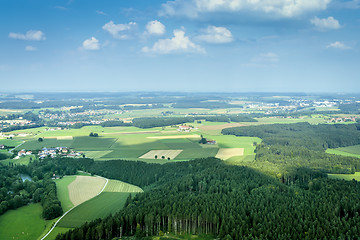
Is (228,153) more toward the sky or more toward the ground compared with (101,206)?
more toward the sky

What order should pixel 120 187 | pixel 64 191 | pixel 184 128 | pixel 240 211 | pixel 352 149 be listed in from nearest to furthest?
pixel 240 211
pixel 64 191
pixel 120 187
pixel 352 149
pixel 184 128

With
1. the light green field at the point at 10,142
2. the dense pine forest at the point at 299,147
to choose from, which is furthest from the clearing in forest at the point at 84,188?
the light green field at the point at 10,142

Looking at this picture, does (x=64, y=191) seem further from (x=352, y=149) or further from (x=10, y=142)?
(x=352, y=149)

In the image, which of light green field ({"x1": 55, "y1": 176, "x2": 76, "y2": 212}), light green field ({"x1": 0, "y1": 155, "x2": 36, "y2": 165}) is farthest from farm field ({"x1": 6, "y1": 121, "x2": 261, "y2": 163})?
light green field ({"x1": 55, "y1": 176, "x2": 76, "y2": 212})

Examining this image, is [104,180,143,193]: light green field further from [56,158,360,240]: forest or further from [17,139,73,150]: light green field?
[17,139,73,150]: light green field

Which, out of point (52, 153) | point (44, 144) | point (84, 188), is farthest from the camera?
point (44, 144)

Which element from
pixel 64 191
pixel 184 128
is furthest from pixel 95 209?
pixel 184 128

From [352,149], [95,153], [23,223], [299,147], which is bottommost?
[23,223]
